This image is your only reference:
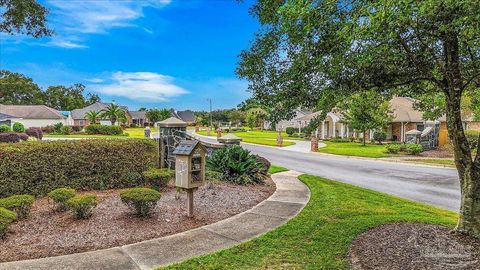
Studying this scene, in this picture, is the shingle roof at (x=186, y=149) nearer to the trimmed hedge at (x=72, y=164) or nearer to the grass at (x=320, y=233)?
the grass at (x=320, y=233)

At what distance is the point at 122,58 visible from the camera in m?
23.9


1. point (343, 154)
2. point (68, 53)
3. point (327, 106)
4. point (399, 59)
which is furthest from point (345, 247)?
point (68, 53)

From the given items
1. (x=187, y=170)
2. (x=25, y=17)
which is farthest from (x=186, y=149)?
(x=25, y=17)

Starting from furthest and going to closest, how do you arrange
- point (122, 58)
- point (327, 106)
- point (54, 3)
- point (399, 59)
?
point (122, 58) < point (54, 3) < point (399, 59) < point (327, 106)

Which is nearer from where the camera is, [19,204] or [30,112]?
[19,204]

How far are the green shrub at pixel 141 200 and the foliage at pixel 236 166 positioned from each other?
13.4 feet

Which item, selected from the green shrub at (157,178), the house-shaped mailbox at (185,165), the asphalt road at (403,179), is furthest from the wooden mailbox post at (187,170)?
the asphalt road at (403,179)

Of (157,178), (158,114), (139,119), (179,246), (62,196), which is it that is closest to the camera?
(179,246)

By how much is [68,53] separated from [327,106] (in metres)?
21.6

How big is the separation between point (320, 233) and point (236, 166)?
492cm

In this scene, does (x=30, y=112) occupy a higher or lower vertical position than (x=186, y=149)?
higher

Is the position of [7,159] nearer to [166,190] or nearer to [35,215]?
[35,215]

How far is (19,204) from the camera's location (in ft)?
19.1

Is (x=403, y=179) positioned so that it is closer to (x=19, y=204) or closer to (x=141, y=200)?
(x=141, y=200)
